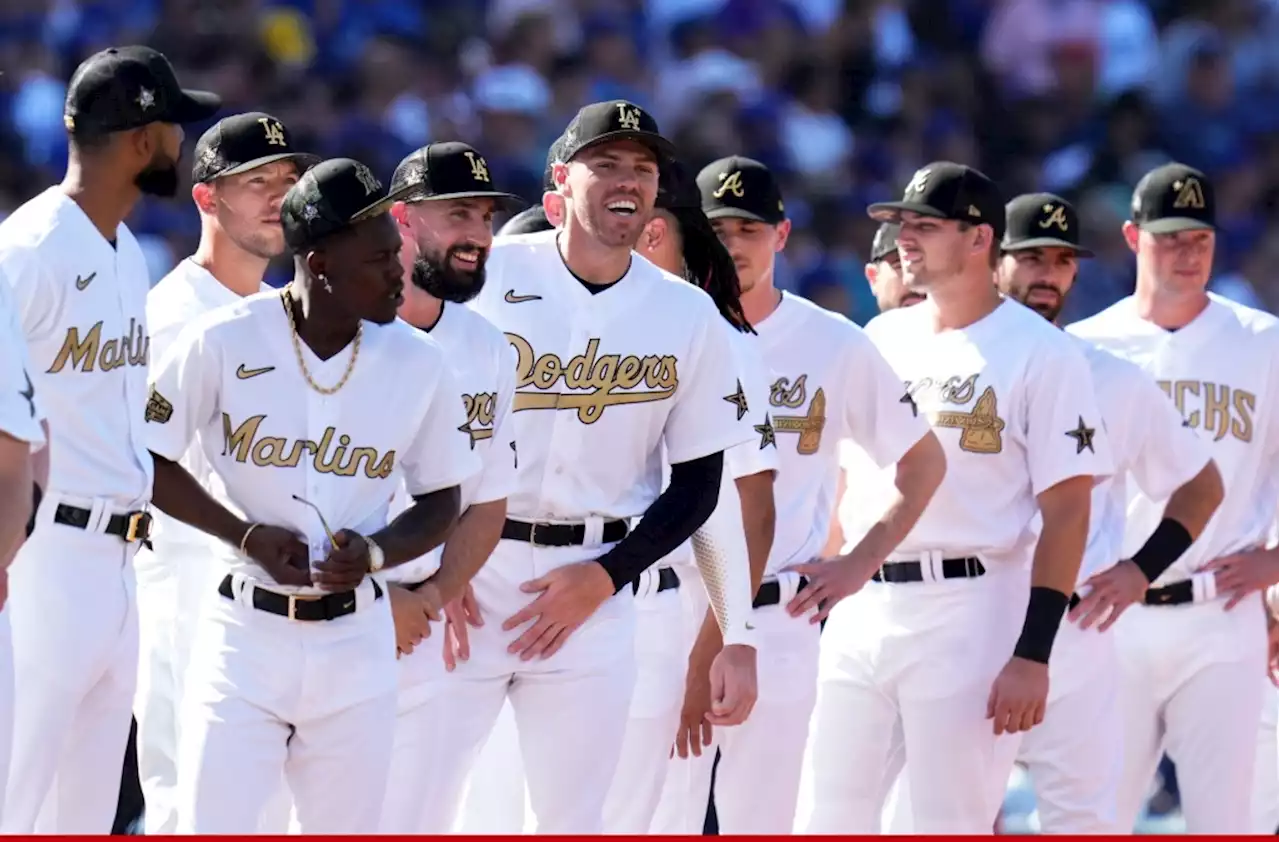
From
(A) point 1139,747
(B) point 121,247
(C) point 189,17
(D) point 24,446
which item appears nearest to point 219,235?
(B) point 121,247

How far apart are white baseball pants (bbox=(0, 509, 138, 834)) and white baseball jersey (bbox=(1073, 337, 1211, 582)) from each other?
3.11 metres

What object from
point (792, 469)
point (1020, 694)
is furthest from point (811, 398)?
point (1020, 694)

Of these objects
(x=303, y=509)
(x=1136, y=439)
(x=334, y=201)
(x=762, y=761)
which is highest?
(x=334, y=201)

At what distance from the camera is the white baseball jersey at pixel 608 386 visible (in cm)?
525

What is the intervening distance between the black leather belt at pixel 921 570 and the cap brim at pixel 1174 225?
1.60 metres

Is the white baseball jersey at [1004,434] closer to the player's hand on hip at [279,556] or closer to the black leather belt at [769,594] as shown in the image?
the black leather belt at [769,594]

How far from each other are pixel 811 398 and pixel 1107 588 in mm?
1093

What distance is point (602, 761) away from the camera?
200 inches

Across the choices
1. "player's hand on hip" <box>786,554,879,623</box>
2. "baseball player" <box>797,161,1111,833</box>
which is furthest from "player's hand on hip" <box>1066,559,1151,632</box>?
"player's hand on hip" <box>786,554,879,623</box>

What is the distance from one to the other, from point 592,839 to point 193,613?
1373 mm

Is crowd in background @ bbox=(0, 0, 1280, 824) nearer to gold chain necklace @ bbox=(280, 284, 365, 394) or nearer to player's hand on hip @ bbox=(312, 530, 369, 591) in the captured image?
gold chain necklace @ bbox=(280, 284, 365, 394)

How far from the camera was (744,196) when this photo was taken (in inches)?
256

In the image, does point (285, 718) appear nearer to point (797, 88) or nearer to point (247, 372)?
point (247, 372)

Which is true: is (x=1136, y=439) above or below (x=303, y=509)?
above
